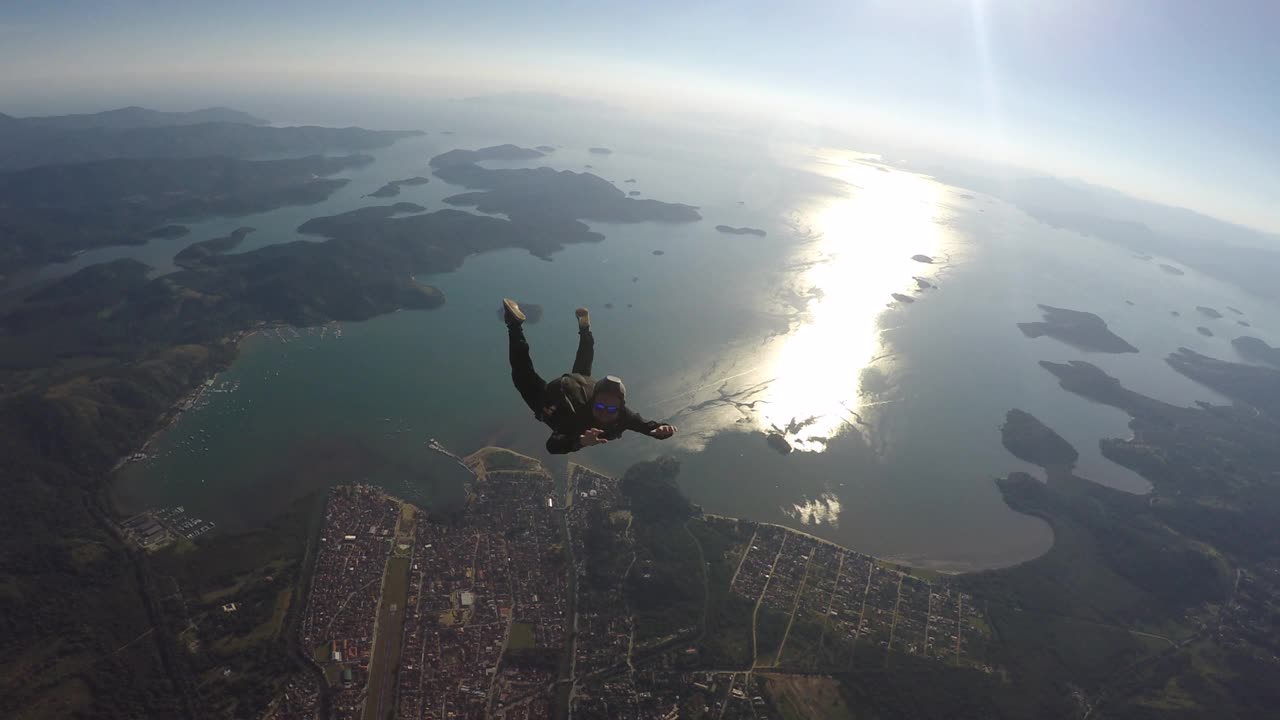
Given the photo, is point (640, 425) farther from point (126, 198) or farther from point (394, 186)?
point (126, 198)

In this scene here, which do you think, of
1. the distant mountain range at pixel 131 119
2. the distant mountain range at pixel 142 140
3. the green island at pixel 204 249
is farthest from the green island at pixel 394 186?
the distant mountain range at pixel 131 119

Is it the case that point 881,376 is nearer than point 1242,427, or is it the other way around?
point 1242,427

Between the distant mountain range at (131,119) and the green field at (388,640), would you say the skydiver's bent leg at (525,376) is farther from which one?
the distant mountain range at (131,119)

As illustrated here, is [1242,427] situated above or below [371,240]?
below

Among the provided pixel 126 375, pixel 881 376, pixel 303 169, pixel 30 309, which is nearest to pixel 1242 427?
pixel 881 376

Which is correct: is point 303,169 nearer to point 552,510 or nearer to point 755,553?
point 552,510

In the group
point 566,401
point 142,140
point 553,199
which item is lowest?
point 553,199

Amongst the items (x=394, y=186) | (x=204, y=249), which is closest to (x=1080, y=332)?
(x=204, y=249)
